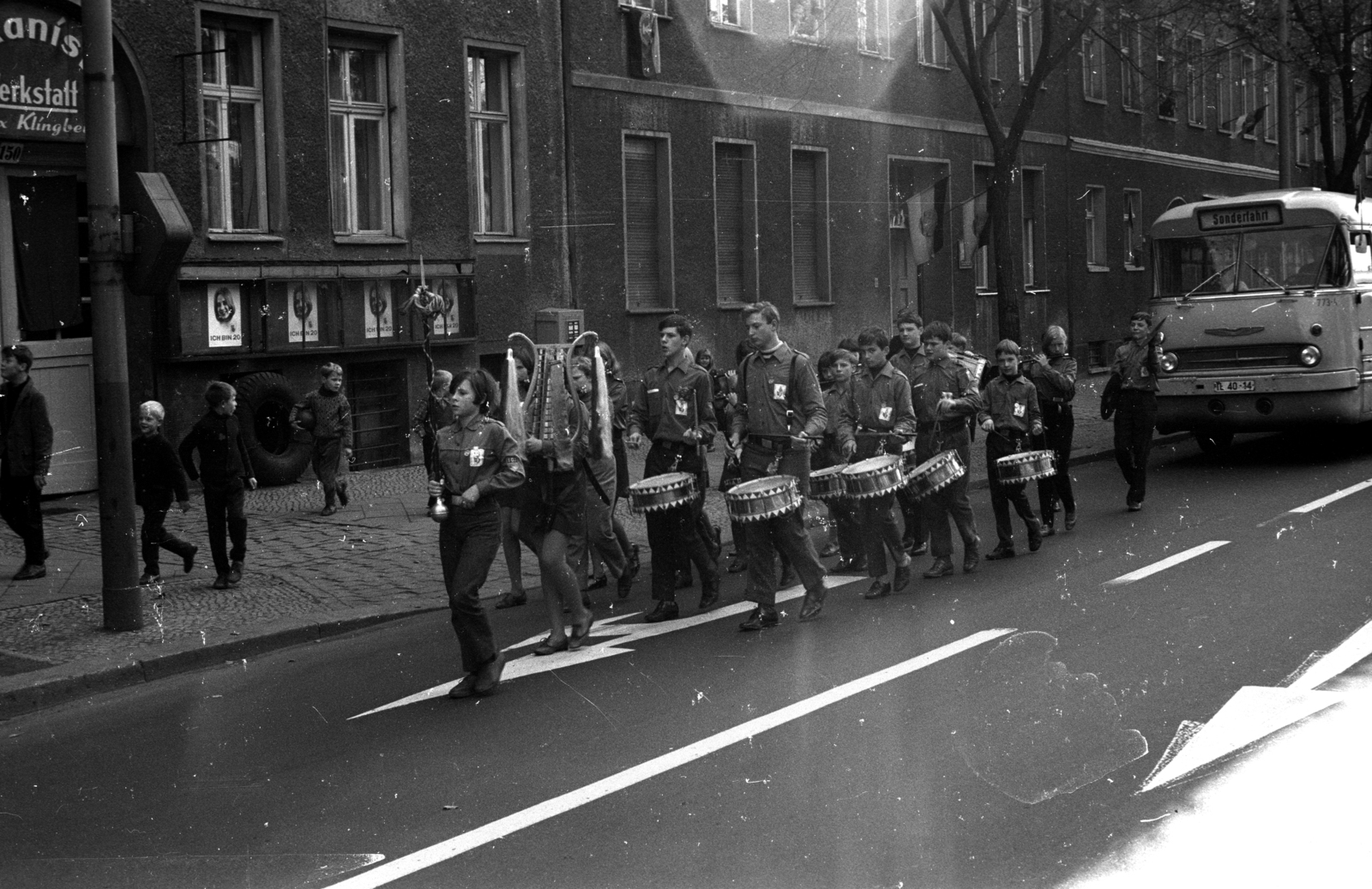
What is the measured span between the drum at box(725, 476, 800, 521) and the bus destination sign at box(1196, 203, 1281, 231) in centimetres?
1117

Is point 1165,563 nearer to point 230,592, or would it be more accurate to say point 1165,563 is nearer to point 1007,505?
point 1007,505

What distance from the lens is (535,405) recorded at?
32.0 ft

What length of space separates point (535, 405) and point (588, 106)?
553 inches

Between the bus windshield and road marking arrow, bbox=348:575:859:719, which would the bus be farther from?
road marking arrow, bbox=348:575:859:719

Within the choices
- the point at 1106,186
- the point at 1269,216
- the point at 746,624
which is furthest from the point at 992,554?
the point at 1106,186

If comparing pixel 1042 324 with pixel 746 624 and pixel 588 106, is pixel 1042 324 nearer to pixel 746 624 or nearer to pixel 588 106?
pixel 588 106

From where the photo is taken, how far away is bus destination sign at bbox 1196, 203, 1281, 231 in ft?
62.9

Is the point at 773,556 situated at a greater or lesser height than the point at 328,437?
lesser

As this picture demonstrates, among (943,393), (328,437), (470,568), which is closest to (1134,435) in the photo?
(943,393)

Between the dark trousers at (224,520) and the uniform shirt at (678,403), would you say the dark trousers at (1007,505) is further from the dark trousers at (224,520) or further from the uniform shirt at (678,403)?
the dark trousers at (224,520)

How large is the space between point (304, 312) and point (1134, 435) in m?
8.94

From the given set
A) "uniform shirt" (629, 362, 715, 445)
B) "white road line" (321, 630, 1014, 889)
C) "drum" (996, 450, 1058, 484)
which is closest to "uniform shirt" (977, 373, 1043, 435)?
"drum" (996, 450, 1058, 484)

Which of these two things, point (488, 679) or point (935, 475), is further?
point (935, 475)

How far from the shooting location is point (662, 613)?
1058cm
